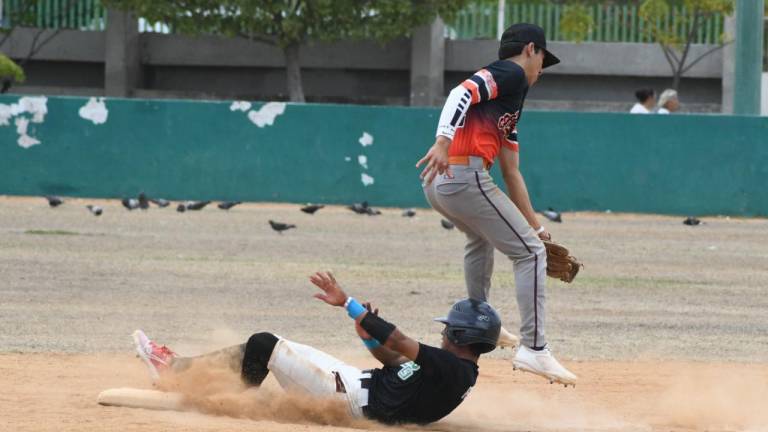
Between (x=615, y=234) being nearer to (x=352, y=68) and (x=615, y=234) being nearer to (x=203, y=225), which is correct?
(x=203, y=225)

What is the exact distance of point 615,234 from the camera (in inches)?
822

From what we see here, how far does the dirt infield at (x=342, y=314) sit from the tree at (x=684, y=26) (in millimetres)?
13891

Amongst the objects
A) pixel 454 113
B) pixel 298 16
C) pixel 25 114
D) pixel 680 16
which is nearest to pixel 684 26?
pixel 680 16

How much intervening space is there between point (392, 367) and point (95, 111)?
58.8 ft

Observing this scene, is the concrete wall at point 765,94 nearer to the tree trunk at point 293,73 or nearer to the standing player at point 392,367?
the tree trunk at point 293,73

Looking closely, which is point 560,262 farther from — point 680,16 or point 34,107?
point 680,16

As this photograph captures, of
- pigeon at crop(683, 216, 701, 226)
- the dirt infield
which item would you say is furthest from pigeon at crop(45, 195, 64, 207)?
pigeon at crop(683, 216, 701, 226)

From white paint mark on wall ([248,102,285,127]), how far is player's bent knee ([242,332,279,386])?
16.7 meters

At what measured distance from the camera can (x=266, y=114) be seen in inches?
963

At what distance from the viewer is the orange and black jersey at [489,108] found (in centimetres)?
812

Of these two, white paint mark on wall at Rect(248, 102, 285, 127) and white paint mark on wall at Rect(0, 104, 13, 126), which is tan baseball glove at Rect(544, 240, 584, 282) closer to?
white paint mark on wall at Rect(248, 102, 285, 127)

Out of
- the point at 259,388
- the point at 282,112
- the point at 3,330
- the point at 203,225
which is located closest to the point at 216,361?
the point at 259,388

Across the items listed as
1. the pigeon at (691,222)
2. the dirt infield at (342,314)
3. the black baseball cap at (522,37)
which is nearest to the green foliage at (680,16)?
the dirt infield at (342,314)

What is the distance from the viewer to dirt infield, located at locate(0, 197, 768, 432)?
842 cm
